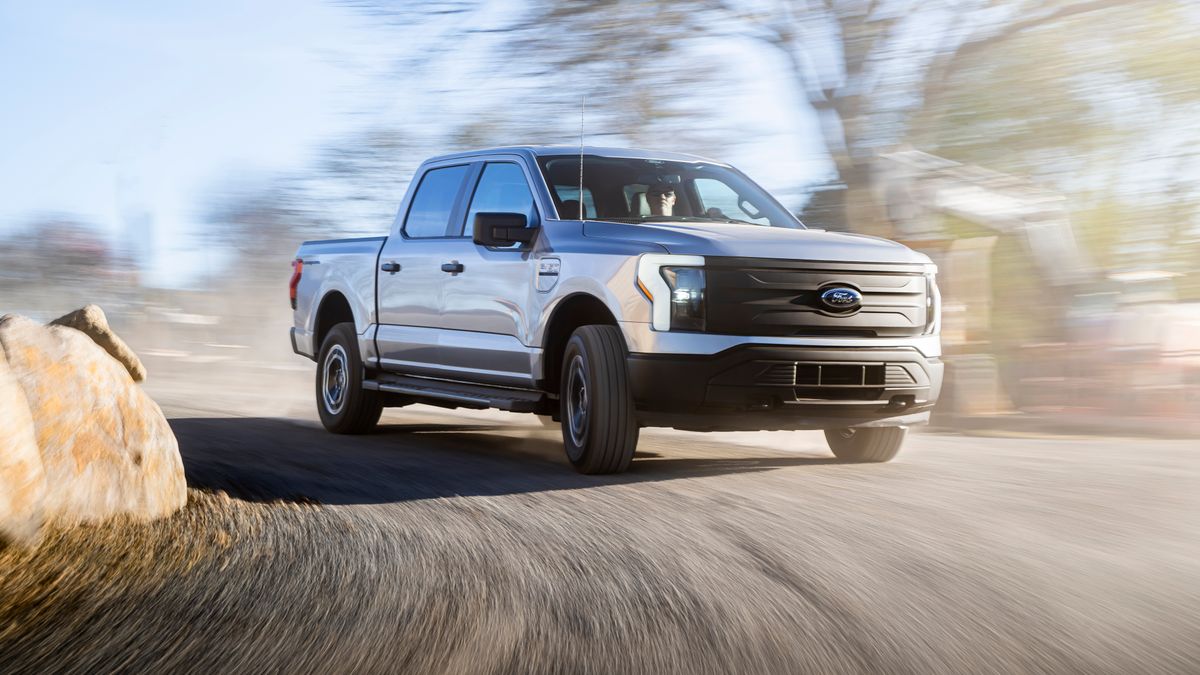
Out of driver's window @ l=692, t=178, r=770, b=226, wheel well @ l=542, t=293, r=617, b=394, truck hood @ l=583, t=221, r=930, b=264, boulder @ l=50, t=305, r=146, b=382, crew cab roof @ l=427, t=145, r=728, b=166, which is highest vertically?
crew cab roof @ l=427, t=145, r=728, b=166

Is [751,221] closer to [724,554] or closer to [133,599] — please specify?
[724,554]

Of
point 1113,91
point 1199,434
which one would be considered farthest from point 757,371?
point 1113,91

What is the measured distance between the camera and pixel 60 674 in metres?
3.77

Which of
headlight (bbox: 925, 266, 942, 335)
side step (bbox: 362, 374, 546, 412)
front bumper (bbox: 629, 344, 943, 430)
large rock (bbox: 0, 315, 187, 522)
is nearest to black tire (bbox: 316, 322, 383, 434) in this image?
side step (bbox: 362, 374, 546, 412)

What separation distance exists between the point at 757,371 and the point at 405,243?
3.48 metres

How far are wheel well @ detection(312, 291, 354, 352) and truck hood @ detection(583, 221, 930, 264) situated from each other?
3378 millimetres

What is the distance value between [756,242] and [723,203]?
1641 mm

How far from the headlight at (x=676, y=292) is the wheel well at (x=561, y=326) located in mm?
715

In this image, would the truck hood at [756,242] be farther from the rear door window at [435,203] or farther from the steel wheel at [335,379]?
the steel wheel at [335,379]

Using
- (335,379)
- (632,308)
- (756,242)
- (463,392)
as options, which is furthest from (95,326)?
(756,242)

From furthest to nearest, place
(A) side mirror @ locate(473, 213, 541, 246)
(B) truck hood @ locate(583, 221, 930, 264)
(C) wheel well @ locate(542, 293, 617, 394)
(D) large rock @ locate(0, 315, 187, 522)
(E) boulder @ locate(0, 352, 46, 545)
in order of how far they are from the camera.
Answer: (A) side mirror @ locate(473, 213, 541, 246)
(C) wheel well @ locate(542, 293, 617, 394)
(B) truck hood @ locate(583, 221, 930, 264)
(D) large rock @ locate(0, 315, 187, 522)
(E) boulder @ locate(0, 352, 46, 545)

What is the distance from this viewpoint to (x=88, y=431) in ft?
18.4

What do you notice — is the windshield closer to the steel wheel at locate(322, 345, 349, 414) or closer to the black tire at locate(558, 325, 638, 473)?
the black tire at locate(558, 325, 638, 473)

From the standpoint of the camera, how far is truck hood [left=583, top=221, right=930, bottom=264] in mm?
7324
